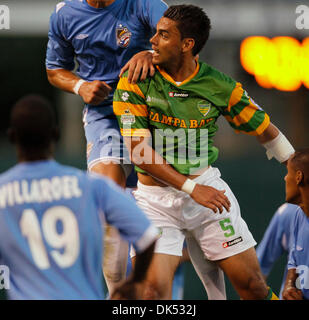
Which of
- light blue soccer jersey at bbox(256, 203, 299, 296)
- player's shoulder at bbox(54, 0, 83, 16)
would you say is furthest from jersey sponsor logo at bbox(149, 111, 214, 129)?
light blue soccer jersey at bbox(256, 203, 299, 296)

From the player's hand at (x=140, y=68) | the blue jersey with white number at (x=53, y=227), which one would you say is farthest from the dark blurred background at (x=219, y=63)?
the blue jersey with white number at (x=53, y=227)

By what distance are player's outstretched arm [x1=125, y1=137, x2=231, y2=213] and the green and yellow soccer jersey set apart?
0.11 m

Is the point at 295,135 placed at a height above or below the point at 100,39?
below

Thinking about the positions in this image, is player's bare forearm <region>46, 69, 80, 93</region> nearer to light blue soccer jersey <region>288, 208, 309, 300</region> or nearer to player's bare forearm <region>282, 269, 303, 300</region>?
light blue soccer jersey <region>288, 208, 309, 300</region>

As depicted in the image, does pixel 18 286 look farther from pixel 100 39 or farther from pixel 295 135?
pixel 295 135

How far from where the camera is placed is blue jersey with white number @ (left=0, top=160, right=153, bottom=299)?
11.7 feet

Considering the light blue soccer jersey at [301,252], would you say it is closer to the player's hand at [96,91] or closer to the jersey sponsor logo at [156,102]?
the jersey sponsor logo at [156,102]

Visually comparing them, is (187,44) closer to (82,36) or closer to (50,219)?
(82,36)

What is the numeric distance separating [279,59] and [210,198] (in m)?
6.93

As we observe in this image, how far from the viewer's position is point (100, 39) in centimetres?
577
